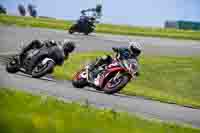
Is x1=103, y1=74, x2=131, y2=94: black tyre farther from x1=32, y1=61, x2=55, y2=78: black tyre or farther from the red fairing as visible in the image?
x1=32, y1=61, x2=55, y2=78: black tyre

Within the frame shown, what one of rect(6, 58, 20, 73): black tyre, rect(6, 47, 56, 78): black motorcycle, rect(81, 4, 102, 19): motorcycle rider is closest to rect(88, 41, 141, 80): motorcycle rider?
rect(81, 4, 102, 19): motorcycle rider

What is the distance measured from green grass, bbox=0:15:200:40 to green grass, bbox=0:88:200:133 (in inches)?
31.8

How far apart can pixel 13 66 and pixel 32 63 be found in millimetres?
218

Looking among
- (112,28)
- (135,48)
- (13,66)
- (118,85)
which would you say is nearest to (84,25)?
(112,28)

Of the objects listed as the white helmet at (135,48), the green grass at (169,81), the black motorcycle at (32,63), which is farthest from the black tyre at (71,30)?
the green grass at (169,81)

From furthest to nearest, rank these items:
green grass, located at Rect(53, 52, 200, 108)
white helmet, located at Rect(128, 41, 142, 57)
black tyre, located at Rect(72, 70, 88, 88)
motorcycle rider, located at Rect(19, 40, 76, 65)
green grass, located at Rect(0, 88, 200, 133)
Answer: motorcycle rider, located at Rect(19, 40, 76, 65) → black tyre, located at Rect(72, 70, 88, 88) → white helmet, located at Rect(128, 41, 142, 57) → green grass, located at Rect(0, 88, 200, 133) → green grass, located at Rect(53, 52, 200, 108)

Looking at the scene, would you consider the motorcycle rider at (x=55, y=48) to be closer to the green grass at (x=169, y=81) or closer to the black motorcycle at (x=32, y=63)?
the black motorcycle at (x=32, y=63)

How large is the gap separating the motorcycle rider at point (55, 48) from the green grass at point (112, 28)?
→ 181 millimetres

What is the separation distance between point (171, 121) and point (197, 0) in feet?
3.95

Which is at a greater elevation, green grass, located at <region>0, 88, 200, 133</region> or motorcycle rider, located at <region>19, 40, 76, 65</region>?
motorcycle rider, located at <region>19, 40, 76, 65</region>

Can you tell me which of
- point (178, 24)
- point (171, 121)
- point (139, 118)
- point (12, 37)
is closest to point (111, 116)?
point (139, 118)

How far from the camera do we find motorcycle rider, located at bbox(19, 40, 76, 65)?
5.35 m

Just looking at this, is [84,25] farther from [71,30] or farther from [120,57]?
[120,57]

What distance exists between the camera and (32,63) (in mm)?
5598
